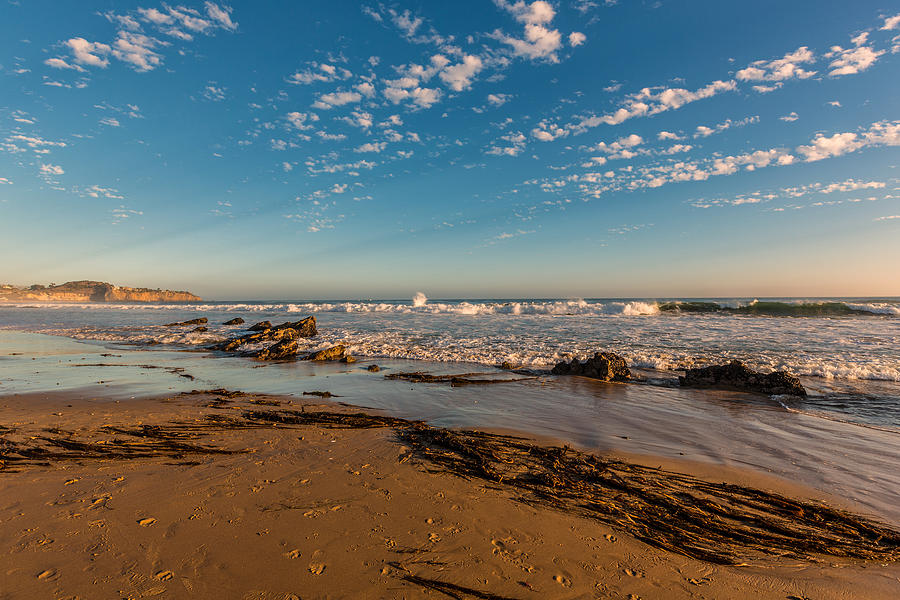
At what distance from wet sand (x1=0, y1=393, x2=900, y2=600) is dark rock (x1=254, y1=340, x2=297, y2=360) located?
9303 mm

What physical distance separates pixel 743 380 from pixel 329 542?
9.94 m

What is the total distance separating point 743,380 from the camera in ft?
28.9

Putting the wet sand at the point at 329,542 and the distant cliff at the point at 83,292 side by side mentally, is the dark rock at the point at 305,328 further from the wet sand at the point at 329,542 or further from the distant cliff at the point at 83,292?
the distant cliff at the point at 83,292

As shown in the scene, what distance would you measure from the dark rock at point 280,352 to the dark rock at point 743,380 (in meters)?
12.8

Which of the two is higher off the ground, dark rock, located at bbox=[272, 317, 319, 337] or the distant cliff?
the distant cliff

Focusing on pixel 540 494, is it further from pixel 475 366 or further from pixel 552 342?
pixel 552 342

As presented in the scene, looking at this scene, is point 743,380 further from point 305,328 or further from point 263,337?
point 305,328

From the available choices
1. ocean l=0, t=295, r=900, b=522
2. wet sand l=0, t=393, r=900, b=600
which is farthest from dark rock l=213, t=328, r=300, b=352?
wet sand l=0, t=393, r=900, b=600

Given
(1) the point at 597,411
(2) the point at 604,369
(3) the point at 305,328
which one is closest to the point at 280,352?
(3) the point at 305,328

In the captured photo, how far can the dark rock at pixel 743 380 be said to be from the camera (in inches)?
322

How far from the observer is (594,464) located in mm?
4547

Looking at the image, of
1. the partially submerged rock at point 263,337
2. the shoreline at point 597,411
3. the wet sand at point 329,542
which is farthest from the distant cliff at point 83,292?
the wet sand at point 329,542

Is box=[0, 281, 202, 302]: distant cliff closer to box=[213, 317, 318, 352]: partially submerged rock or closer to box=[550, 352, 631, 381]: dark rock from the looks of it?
box=[213, 317, 318, 352]: partially submerged rock

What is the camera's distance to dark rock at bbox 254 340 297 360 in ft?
44.5
